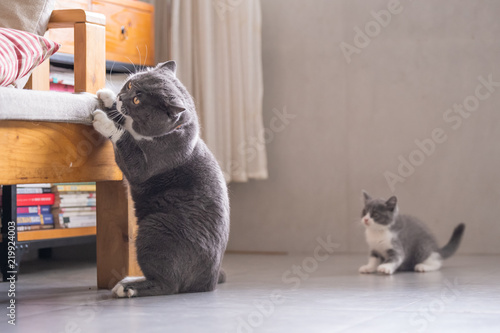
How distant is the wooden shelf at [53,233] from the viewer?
2464mm

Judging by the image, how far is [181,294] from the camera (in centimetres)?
182

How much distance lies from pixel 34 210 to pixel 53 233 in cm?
12

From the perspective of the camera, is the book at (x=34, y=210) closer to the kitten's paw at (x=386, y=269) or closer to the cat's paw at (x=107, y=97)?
the cat's paw at (x=107, y=97)

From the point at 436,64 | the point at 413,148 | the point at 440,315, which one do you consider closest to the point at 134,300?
the point at 440,315

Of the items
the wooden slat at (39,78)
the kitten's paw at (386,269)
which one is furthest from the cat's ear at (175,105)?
the kitten's paw at (386,269)

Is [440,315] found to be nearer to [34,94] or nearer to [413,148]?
[34,94]

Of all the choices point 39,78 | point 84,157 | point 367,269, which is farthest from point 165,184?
point 367,269

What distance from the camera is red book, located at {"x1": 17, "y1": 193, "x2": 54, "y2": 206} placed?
247cm

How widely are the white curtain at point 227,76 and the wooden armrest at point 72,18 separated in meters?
1.03

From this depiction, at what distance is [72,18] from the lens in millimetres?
1948

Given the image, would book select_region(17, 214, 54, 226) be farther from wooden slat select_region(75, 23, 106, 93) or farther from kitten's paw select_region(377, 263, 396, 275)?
kitten's paw select_region(377, 263, 396, 275)

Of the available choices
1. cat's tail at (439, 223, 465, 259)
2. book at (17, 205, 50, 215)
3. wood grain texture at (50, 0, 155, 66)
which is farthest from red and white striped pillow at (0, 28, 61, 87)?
cat's tail at (439, 223, 465, 259)

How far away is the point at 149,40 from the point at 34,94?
1.31 meters

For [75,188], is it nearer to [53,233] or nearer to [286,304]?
[53,233]
